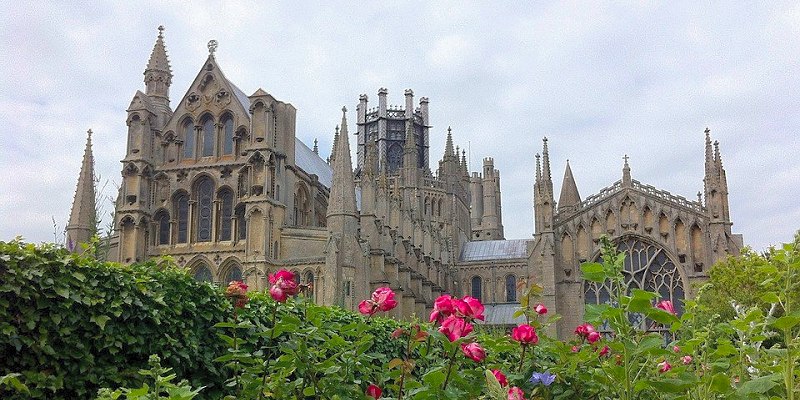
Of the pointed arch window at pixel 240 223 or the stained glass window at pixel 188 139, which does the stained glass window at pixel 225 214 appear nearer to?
the pointed arch window at pixel 240 223

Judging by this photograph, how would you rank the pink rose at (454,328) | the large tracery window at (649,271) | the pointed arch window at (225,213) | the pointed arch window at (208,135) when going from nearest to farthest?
the pink rose at (454,328) → the pointed arch window at (225,213) → the pointed arch window at (208,135) → the large tracery window at (649,271)

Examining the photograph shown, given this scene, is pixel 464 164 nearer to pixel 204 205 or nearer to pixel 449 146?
pixel 449 146

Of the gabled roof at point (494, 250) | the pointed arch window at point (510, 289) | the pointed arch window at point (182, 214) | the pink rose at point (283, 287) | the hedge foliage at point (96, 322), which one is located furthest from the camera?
the gabled roof at point (494, 250)

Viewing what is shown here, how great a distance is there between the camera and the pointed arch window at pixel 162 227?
120 feet

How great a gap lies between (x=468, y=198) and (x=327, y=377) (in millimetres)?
81948

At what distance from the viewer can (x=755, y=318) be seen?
407 cm

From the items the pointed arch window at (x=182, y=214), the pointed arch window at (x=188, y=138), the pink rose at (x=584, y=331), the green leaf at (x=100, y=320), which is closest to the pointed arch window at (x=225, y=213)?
the pointed arch window at (x=182, y=214)

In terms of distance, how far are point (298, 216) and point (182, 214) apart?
6271 mm

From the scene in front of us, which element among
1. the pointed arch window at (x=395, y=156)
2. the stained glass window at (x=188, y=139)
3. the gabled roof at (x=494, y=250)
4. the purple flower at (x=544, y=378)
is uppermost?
the pointed arch window at (x=395, y=156)

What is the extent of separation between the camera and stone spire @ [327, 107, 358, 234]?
3328 cm

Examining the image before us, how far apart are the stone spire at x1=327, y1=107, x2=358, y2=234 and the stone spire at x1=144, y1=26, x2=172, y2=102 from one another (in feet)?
36.0

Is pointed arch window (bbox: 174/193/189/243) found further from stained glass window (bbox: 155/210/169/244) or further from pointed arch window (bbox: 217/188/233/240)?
pointed arch window (bbox: 217/188/233/240)

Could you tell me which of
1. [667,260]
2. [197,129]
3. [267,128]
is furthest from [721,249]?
[197,129]

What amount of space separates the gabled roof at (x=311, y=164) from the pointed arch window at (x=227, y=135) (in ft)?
24.7
